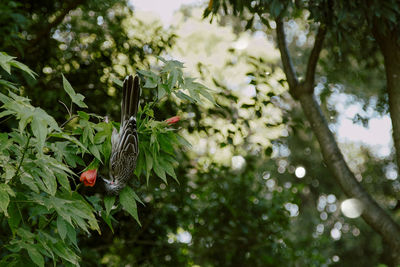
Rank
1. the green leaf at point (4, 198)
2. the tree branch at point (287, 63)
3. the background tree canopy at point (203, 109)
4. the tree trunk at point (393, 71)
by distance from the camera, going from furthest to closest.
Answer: the tree branch at point (287, 63)
the tree trunk at point (393, 71)
the background tree canopy at point (203, 109)
the green leaf at point (4, 198)

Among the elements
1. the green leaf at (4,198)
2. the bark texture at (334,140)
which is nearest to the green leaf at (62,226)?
the green leaf at (4,198)

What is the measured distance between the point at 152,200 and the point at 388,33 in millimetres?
2698

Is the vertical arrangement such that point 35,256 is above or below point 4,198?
below

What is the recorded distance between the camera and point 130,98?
6.65 feet

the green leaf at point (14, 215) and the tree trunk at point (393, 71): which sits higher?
the tree trunk at point (393, 71)

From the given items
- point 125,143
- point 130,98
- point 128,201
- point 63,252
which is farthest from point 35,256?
point 130,98

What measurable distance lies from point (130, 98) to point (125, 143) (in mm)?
193

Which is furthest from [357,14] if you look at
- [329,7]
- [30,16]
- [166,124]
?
[30,16]

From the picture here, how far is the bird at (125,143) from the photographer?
1962 millimetres

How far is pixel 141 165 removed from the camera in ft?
7.19

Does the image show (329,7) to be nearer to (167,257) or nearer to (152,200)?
(152,200)

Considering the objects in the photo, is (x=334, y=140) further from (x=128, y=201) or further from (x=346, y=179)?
(x=128, y=201)

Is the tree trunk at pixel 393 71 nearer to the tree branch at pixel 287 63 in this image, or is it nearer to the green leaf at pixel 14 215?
the tree branch at pixel 287 63

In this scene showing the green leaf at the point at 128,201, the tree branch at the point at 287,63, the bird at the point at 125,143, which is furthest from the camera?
the tree branch at the point at 287,63
